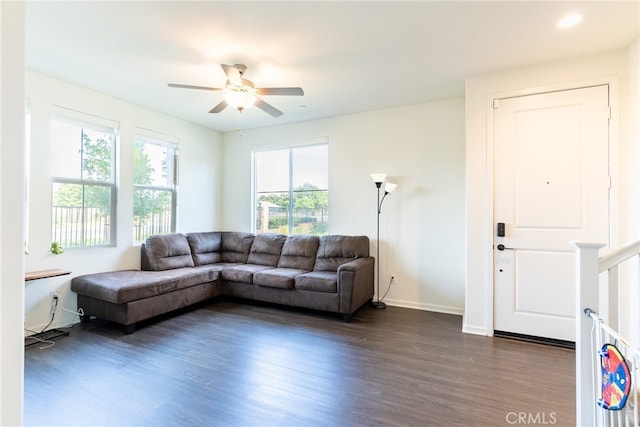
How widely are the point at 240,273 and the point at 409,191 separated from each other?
8.60 ft

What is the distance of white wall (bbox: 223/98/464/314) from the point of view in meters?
3.86

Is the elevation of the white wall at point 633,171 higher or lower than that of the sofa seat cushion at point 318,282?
higher

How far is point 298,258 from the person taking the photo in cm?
443

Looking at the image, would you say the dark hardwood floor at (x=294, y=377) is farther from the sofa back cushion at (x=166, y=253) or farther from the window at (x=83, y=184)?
the window at (x=83, y=184)

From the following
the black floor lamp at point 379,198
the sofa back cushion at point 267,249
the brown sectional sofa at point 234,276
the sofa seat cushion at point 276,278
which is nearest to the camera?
the brown sectional sofa at point 234,276

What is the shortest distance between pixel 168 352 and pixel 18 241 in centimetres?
207

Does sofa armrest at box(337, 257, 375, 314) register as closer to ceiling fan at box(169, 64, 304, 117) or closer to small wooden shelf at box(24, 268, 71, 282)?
ceiling fan at box(169, 64, 304, 117)

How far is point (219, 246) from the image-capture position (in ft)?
16.8

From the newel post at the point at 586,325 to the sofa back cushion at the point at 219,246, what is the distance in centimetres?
425

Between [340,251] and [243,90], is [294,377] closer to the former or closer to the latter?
[340,251]

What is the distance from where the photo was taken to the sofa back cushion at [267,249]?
4629mm

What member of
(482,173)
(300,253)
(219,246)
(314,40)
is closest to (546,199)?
(482,173)

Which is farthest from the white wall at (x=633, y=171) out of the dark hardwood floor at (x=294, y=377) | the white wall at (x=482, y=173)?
the dark hardwood floor at (x=294, y=377)

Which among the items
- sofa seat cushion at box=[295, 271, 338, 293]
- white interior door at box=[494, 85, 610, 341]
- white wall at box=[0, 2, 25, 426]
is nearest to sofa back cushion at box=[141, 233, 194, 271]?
sofa seat cushion at box=[295, 271, 338, 293]
